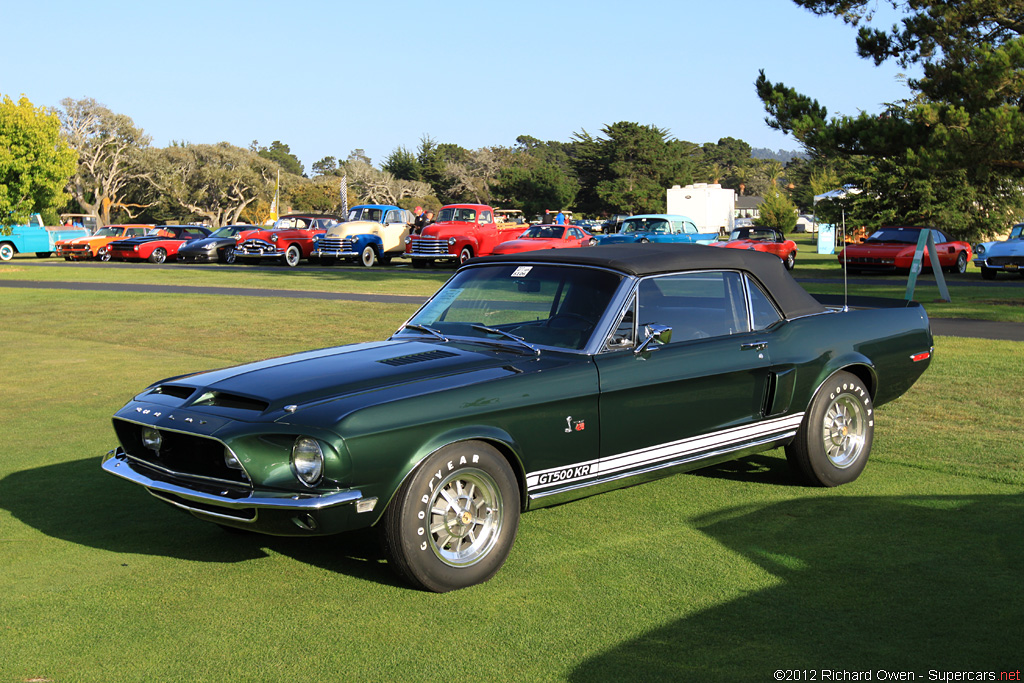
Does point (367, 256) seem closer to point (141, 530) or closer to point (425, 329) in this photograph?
point (425, 329)

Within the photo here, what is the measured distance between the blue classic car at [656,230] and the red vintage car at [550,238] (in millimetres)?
696

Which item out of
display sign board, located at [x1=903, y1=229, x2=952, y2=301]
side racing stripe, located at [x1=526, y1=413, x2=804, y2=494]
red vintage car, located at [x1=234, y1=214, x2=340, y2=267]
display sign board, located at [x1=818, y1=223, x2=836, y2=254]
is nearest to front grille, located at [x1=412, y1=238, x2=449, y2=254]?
red vintage car, located at [x1=234, y1=214, x2=340, y2=267]

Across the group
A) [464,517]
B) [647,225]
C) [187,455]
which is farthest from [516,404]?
[647,225]

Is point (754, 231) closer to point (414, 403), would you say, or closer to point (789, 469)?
point (789, 469)

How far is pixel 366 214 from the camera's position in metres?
37.0

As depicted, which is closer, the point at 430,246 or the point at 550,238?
the point at 550,238


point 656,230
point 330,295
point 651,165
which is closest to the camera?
point 330,295

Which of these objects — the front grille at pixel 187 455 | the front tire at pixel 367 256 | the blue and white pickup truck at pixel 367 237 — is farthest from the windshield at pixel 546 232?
the front grille at pixel 187 455

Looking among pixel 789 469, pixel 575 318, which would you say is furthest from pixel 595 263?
pixel 789 469

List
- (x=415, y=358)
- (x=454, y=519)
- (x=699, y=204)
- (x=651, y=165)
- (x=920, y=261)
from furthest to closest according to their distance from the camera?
(x=651, y=165)
(x=699, y=204)
(x=920, y=261)
(x=415, y=358)
(x=454, y=519)

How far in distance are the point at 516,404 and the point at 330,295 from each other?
17.5 metres

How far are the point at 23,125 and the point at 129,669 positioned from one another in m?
33.8

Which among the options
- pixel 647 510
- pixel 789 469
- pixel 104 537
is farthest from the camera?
pixel 789 469

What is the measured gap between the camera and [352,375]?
4.58 meters
